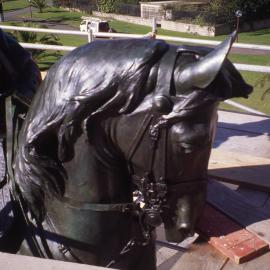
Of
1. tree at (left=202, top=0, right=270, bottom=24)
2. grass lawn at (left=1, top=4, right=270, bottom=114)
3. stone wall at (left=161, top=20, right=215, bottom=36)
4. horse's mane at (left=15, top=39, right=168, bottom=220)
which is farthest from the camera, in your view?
tree at (left=202, top=0, right=270, bottom=24)

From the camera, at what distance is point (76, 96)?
0.98 m

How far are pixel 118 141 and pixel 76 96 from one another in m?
0.14

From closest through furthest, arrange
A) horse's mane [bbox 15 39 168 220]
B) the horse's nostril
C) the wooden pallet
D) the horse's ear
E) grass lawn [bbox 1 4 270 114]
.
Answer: the horse's ear
horse's mane [bbox 15 39 168 220]
the horse's nostril
the wooden pallet
grass lawn [bbox 1 4 270 114]

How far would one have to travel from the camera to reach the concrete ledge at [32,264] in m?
0.89

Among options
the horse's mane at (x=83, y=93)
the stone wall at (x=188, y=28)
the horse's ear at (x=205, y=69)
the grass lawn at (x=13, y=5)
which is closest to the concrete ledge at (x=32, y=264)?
the horse's mane at (x=83, y=93)

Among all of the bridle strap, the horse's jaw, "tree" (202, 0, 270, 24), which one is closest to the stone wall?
"tree" (202, 0, 270, 24)

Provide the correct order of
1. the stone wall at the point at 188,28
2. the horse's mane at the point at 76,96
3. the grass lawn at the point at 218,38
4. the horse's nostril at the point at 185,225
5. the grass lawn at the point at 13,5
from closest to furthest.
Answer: the horse's mane at the point at 76,96 < the horse's nostril at the point at 185,225 < the grass lawn at the point at 218,38 < the stone wall at the point at 188,28 < the grass lawn at the point at 13,5

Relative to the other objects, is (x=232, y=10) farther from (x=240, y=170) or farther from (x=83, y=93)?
(x=83, y=93)

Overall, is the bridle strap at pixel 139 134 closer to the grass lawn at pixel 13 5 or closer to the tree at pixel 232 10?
the tree at pixel 232 10

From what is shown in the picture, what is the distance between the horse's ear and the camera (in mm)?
864

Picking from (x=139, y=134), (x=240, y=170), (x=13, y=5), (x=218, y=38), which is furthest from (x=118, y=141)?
(x=13, y=5)

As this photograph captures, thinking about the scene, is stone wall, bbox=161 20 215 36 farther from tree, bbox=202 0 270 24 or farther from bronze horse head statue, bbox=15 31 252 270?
bronze horse head statue, bbox=15 31 252 270

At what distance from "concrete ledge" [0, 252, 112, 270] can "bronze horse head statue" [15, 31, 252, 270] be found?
0.23 m

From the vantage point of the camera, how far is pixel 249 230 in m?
1.39
